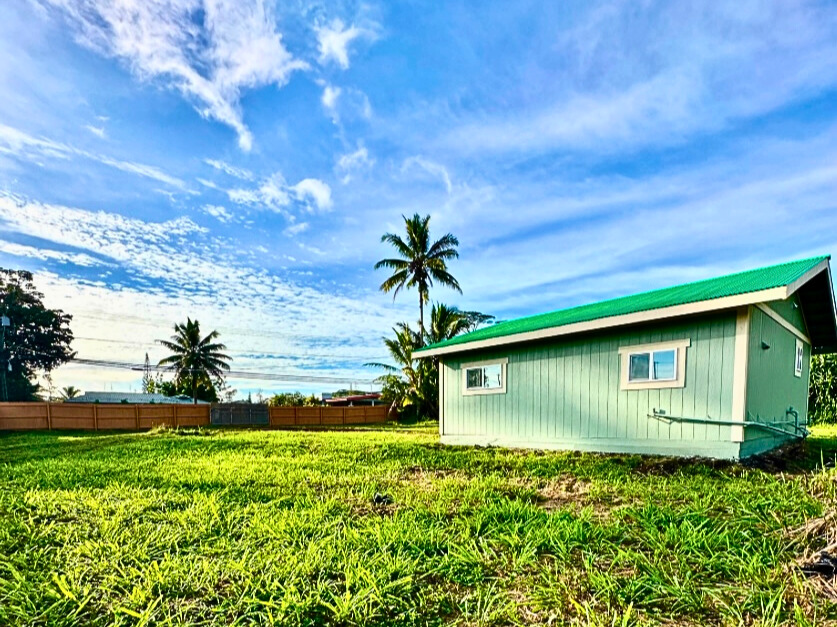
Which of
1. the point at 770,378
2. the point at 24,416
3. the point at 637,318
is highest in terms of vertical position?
the point at 637,318

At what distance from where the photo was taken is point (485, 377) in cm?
944

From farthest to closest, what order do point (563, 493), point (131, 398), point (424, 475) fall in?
point (131, 398), point (424, 475), point (563, 493)

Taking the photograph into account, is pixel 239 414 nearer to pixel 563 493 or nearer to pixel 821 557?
pixel 563 493

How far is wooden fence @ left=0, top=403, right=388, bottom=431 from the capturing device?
17359mm

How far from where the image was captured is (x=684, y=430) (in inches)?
251

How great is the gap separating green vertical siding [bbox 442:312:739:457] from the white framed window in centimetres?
462

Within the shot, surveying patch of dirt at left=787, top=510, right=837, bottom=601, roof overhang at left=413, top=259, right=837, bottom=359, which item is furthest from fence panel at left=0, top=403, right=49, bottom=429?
patch of dirt at left=787, top=510, right=837, bottom=601

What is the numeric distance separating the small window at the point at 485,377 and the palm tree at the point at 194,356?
26889 millimetres

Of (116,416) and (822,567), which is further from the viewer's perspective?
(116,416)

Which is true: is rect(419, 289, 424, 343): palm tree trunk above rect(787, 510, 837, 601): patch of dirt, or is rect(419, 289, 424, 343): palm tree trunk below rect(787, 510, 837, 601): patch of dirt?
above

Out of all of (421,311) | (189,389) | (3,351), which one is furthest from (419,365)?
(3,351)

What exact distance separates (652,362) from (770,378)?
2.34m

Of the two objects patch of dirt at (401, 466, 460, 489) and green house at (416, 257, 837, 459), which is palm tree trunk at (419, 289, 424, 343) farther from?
patch of dirt at (401, 466, 460, 489)

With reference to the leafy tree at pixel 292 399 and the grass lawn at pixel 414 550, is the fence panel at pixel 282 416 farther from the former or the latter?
the grass lawn at pixel 414 550
